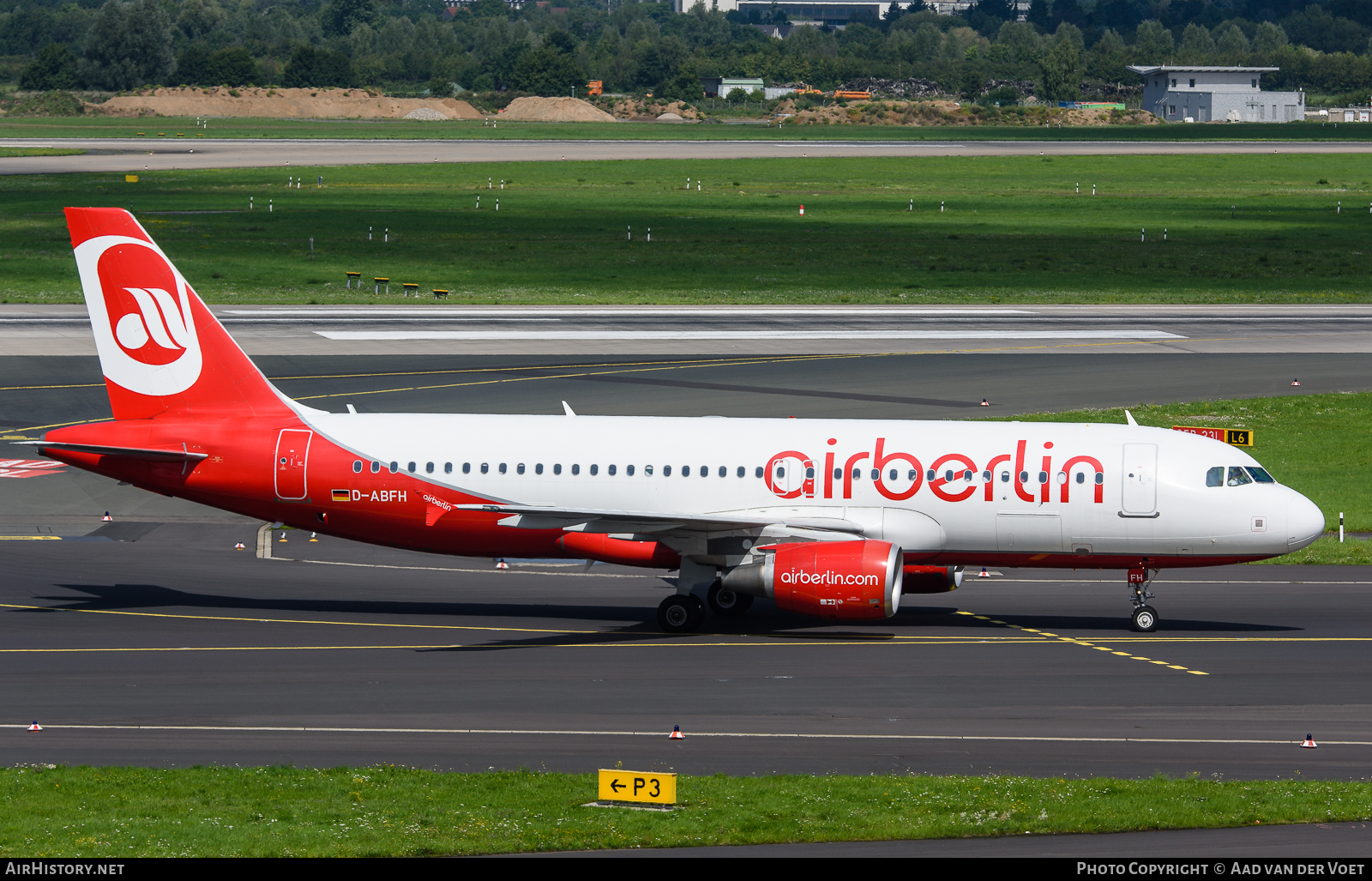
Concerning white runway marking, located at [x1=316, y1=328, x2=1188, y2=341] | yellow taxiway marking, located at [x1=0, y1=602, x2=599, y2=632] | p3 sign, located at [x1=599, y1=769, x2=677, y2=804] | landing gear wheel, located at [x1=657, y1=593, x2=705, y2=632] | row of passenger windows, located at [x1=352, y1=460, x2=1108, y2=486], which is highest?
white runway marking, located at [x1=316, y1=328, x2=1188, y2=341]

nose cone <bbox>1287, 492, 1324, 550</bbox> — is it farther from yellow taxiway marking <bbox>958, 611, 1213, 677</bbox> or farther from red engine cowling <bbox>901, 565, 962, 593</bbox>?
red engine cowling <bbox>901, 565, 962, 593</bbox>

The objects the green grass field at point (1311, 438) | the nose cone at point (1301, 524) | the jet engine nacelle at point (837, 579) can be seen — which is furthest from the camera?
the green grass field at point (1311, 438)

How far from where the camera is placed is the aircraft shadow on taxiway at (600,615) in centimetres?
3388

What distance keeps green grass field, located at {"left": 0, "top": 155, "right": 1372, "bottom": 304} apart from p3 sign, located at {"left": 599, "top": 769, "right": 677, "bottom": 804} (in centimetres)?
6820

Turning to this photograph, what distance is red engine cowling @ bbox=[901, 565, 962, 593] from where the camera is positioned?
33.9 metres

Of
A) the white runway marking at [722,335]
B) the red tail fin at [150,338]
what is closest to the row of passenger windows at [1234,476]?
the red tail fin at [150,338]

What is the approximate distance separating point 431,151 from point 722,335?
115299 mm

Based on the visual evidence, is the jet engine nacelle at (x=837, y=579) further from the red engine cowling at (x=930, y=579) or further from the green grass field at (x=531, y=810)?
the green grass field at (x=531, y=810)

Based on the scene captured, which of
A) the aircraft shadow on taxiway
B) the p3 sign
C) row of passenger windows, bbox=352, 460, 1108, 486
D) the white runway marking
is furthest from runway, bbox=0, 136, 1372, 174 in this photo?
the p3 sign

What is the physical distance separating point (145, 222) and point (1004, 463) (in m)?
94.2

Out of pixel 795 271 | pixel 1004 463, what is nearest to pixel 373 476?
pixel 1004 463

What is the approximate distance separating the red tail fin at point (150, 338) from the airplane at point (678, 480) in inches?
1.7

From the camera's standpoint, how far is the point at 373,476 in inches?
1356

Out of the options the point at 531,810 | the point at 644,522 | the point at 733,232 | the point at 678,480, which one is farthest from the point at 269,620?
the point at 733,232
